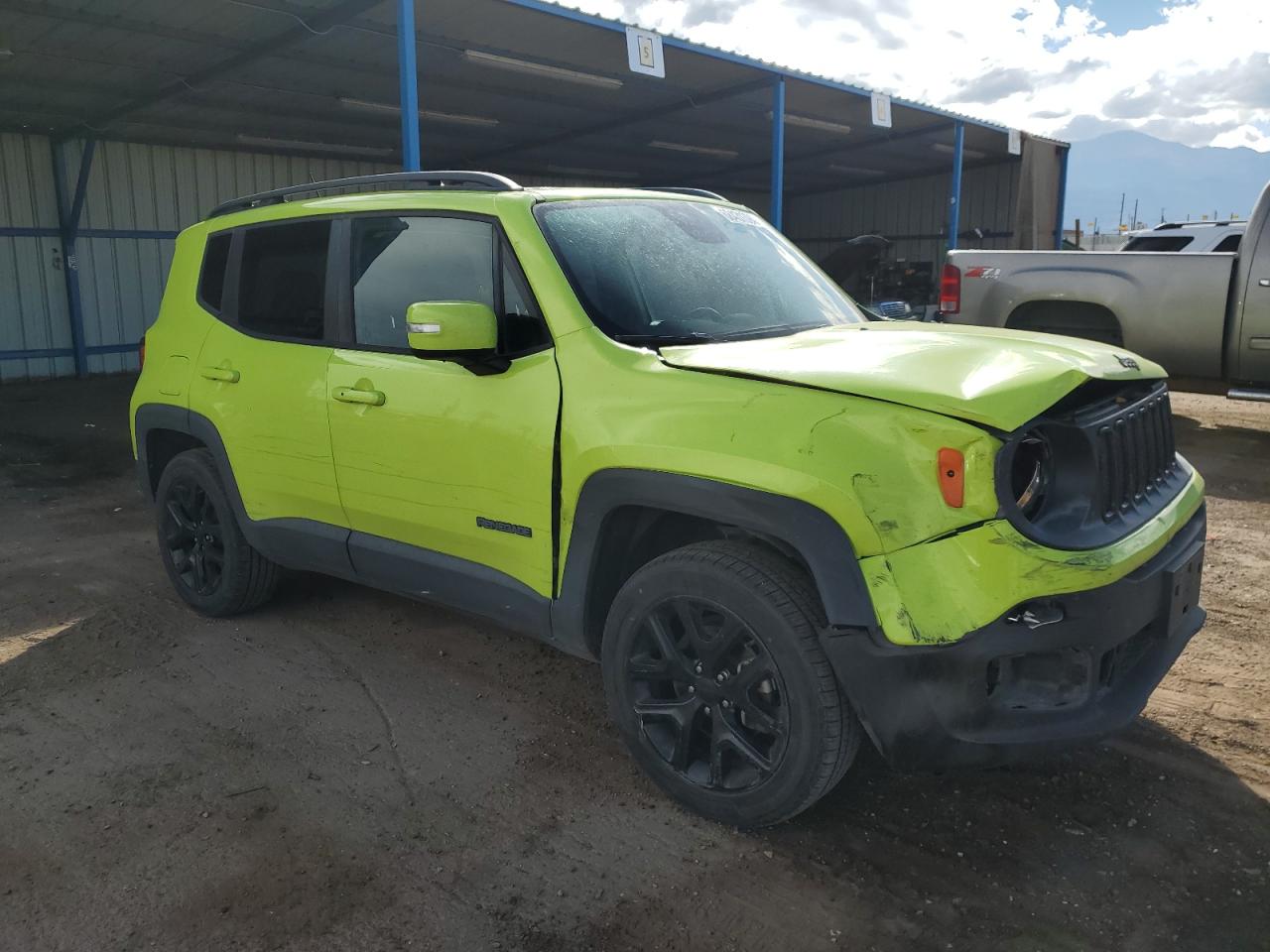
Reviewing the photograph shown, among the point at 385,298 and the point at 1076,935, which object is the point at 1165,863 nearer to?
the point at 1076,935

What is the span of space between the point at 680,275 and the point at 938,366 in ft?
3.62

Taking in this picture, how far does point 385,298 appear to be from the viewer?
3.70 m

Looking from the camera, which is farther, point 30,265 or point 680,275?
point 30,265

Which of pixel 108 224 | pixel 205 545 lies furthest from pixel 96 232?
pixel 205 545

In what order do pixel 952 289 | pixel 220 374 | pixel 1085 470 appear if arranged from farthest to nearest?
pixel 952 289, pixel 220 374, pixel 1085 470

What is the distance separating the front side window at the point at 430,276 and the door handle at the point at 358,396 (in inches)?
7.7

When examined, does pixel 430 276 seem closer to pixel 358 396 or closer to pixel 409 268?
pixel 409 268

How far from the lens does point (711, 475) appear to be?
268 cm

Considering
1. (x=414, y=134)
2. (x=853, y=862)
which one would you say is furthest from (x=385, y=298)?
(x=414, y=134)

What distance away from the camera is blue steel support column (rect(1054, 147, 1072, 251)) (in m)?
19.6

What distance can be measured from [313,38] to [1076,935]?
10959 millimetres

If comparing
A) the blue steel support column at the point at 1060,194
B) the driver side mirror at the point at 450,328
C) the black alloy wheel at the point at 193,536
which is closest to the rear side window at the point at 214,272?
the black alloy wheel at the point at 193,536

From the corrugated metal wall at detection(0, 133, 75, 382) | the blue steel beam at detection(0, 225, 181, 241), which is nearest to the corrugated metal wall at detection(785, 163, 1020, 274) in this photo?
the blue steel beam at detection(0, 225, 181, 241)

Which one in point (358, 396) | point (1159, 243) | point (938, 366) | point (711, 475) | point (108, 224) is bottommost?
point (711, 475)
